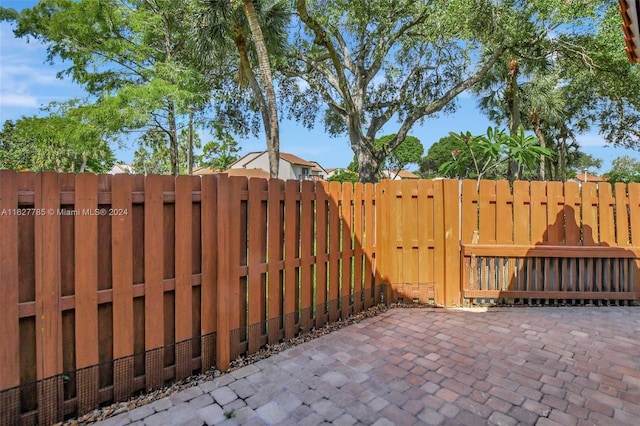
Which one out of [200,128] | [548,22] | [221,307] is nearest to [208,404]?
[221,307]

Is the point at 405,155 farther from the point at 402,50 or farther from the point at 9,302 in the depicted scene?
the point at 9,302

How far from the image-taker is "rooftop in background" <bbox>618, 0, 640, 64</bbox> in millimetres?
2303

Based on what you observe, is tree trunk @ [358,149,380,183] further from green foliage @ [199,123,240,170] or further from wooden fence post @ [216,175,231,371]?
green foliage @ [199,123,240,170]

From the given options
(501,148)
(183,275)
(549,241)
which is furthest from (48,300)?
(501,148)

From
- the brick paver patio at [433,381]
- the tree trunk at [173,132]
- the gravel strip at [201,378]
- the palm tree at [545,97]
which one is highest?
the palm tree at [545,97]

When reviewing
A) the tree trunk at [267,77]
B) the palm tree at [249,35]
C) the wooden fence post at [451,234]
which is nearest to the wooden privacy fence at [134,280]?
the wooden fence post at [451,234]

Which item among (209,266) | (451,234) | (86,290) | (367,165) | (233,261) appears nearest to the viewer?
(86,290)

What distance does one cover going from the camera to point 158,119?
1269 cm

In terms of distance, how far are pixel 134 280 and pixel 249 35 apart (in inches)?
382

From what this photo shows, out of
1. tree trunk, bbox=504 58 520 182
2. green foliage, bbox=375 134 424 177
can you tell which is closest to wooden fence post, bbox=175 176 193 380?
tree trunk, bbox=504 58 520 182

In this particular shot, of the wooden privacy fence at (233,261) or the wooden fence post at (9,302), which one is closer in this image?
the wooden fence post at (9,302)

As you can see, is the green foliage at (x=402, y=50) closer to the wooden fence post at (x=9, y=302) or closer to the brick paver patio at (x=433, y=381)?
the brick paver patio at (x=433, y=381)

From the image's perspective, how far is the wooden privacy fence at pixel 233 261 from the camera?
78.6 inches

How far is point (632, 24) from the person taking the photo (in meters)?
2.52
